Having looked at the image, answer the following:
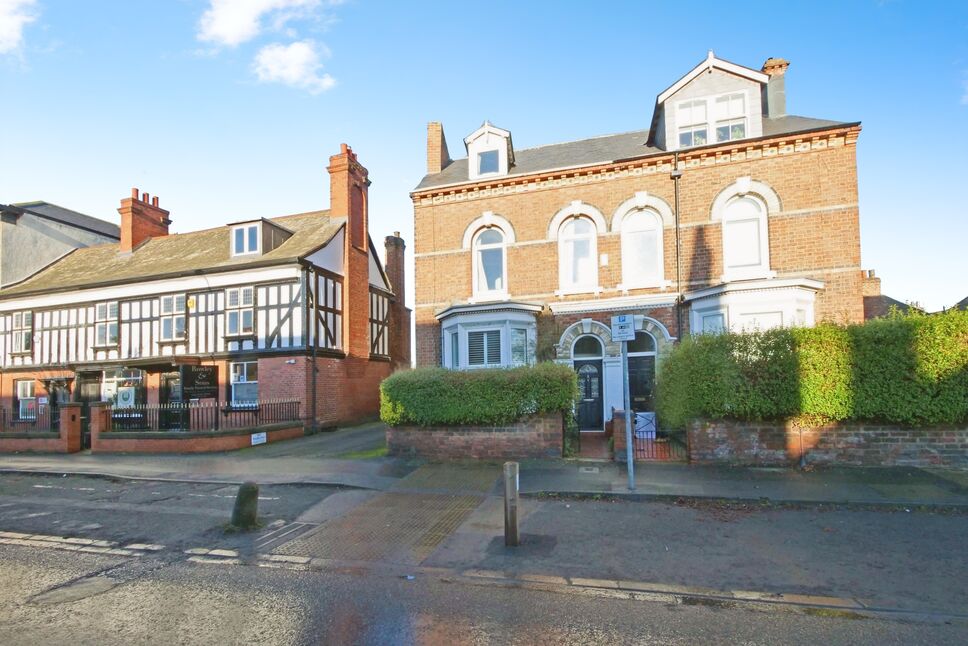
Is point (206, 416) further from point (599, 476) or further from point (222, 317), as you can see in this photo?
point (599, 476)

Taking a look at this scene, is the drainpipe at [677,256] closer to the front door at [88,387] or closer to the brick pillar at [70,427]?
the brick pillar at [70,427]

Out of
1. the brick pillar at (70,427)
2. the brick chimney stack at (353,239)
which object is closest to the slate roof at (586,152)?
the brick chimney stack at (353,239)

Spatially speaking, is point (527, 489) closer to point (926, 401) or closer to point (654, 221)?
point (926, 401)

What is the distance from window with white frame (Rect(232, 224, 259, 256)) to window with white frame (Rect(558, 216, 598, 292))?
12.8 metres

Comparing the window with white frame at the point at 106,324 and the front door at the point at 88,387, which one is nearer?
the window with white frame at the point at 106,324

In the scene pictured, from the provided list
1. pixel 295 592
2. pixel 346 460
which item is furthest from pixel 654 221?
pixel 295 592

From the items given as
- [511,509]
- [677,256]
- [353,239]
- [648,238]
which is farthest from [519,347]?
[353,239]

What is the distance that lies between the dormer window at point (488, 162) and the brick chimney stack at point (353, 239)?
7.61 metres

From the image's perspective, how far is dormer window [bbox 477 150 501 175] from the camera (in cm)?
1767

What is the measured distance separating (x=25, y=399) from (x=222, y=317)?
40.0ft

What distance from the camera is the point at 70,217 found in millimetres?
31516

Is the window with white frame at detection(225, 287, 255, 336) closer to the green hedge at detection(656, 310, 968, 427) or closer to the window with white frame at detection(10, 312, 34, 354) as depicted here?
the window with white frame at detection(10, 312, 34, 354)

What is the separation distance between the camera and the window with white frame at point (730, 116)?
15.5 m

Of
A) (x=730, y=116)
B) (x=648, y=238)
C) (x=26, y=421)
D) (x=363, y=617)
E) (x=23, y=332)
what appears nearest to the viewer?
(x=363, y=617)
